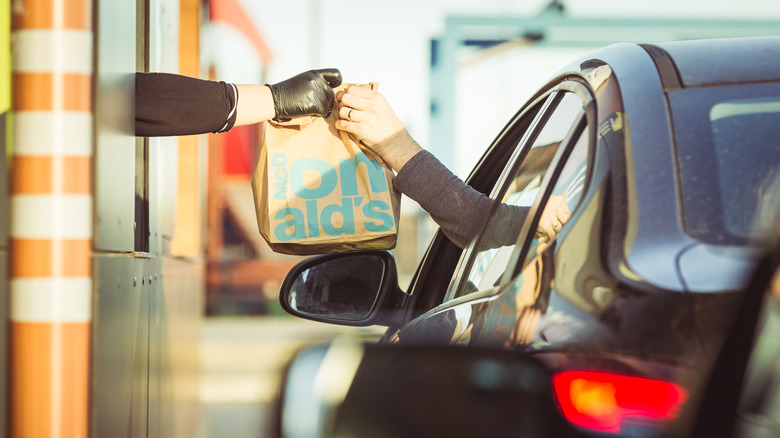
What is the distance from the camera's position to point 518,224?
1.93 m

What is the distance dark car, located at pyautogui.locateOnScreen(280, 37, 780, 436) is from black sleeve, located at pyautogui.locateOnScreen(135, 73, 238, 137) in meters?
1.08

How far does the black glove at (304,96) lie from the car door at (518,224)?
63 cm

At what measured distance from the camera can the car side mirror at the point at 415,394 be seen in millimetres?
903

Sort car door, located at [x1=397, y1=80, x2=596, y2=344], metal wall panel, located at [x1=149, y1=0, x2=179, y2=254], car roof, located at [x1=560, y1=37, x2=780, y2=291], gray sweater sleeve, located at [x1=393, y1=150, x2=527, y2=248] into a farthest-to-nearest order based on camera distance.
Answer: metal wall panel, located at [x1=149, y1=0, x2=179, y2=254] < gray sweater sleeve, located at [x1=393, y1=150, x2=527, y2=248] < car door, located at [x1=397, y1=80, x2=596, y2=344] < car roof, located at [x1=560, y1=37, x2=780, y2=291]

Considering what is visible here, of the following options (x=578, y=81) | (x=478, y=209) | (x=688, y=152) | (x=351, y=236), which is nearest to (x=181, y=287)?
(x=351, y=236)

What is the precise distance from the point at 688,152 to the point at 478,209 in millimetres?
1063

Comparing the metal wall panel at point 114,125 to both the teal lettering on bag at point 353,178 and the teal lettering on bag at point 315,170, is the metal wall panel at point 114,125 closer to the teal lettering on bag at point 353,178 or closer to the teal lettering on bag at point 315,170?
the teal lettering on bag at point 315,170

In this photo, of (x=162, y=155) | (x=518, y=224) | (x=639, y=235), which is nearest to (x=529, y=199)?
(x=518, y=224)

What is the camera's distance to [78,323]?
59.2 inches

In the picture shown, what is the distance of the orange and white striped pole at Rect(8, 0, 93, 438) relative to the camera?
4.77ft

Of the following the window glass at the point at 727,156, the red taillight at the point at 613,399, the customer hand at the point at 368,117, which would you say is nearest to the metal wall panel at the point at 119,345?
the customer hand at the point at 368,117

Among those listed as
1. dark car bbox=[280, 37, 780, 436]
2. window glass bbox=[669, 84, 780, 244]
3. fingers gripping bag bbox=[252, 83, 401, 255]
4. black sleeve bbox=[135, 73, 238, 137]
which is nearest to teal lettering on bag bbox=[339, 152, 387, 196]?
fingers gripping bag bbox=[252, 83, 401, 255]

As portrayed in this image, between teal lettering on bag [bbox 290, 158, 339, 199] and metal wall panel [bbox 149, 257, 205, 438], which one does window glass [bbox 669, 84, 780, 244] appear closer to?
teal lettering on bag [bbox 290, 158, 339, 199]

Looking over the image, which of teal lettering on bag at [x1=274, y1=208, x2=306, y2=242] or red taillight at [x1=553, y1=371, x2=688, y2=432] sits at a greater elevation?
teal lettering on bag at [x1=274, y1=208, x2=306, y2=242]
